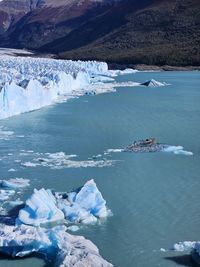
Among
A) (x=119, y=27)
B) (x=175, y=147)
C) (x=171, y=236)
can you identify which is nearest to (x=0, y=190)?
(x=171, y=236)

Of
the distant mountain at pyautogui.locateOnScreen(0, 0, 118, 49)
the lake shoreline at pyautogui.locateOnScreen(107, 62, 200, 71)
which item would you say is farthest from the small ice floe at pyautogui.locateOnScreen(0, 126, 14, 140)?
the distant mountain at pyautogui.locateOnScreen(0, 0, 118, 49)

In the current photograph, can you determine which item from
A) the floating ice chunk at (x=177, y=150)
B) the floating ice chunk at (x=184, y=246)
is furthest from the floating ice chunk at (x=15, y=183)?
the floating ice chunk at (x=177, y=150)

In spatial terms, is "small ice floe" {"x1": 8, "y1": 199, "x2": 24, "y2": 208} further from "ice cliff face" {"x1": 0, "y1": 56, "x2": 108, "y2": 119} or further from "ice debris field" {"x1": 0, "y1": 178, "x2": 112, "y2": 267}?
"ice cliff face" {"x1": 0, "y1": 56, "x2": 108, "y2": 119}

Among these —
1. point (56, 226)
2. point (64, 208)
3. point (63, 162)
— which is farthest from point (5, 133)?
point (56, 226)

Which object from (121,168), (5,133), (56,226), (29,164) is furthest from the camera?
(5,133)

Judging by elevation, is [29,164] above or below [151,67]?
above

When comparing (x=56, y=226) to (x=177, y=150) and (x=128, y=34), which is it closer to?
(x=177, y=150)
